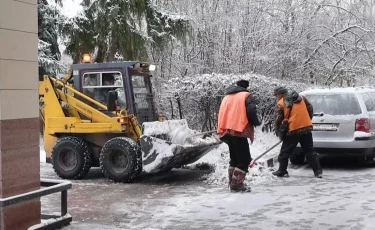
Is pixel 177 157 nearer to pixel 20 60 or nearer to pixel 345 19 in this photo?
pixel 20 60

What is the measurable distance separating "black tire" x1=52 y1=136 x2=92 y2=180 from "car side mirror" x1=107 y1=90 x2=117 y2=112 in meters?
1.05

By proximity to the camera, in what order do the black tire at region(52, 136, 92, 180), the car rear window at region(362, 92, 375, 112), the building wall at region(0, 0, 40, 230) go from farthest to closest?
the car rear window at region(362, 92, 375, 112)
the black tire at region(52, 136, 92, 180)
the building wall at region(0, 0, 40, 230)

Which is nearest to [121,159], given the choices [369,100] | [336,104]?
[336,104]

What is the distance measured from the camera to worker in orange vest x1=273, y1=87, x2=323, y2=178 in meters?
9.40

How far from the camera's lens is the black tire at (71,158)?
1010cm

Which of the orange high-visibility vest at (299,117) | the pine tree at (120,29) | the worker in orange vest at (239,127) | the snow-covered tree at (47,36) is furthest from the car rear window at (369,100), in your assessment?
the snow-covered tree at (47,36)

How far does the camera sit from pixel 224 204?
740cm

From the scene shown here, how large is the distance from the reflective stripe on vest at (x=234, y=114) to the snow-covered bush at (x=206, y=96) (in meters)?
5.65

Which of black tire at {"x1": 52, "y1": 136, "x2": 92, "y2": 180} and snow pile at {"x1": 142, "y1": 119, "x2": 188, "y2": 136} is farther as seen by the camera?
black tire at {"x1": 52, "y1": 136, "x2": 92, "y2": 180}

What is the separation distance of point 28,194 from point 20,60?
1.49 m

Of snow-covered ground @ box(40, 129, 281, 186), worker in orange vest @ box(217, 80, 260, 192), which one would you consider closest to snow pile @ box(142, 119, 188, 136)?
snow-covered ground @ box(40, 129, 281, 186)

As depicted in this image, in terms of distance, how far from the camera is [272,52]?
17.1 m

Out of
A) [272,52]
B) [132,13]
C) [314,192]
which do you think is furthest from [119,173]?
[272,52]

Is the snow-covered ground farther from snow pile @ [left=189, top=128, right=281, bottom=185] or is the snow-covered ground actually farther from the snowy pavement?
the snowy pavement
